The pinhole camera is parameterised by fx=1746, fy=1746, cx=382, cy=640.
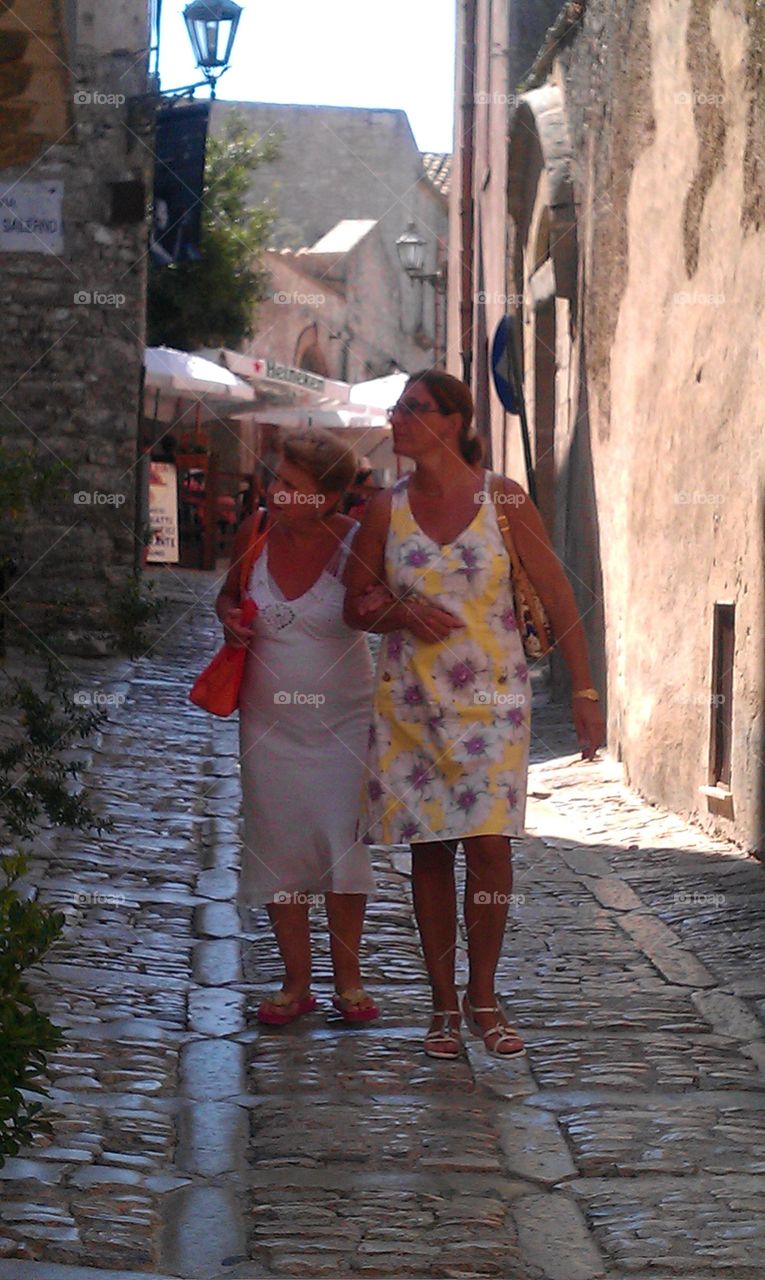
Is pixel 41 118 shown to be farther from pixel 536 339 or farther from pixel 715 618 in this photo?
pixel 536 339

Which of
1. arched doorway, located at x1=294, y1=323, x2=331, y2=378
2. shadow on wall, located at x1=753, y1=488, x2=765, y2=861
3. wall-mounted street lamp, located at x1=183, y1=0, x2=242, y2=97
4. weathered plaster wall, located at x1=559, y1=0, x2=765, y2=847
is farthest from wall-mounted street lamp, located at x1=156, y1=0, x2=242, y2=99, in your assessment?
arched doorway, located at x1=294, y1=323, x2=331, y2=378

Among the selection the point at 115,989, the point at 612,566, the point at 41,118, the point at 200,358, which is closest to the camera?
the point at 115,989

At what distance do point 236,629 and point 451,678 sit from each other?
24.3 inches

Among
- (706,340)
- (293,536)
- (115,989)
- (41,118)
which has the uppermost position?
(41,118)

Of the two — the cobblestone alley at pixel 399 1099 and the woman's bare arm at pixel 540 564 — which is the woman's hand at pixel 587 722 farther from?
the cobblestone alley at pixel 399 1099

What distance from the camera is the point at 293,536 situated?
464 centimetres

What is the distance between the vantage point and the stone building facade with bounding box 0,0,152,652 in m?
12.9

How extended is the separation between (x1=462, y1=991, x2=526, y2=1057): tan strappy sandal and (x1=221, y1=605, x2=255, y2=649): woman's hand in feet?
3.56

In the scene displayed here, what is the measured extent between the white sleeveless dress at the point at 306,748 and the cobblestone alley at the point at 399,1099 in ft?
1.42

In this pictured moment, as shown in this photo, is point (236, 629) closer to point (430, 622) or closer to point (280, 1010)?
point (430, 622)

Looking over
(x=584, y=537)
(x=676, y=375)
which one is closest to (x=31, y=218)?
(x=584, y=537)

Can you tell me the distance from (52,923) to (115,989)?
1897mm

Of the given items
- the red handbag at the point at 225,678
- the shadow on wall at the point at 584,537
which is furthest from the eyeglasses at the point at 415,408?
the shadow on wall at the point at 584,537

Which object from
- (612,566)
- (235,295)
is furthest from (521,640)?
(235,295)
